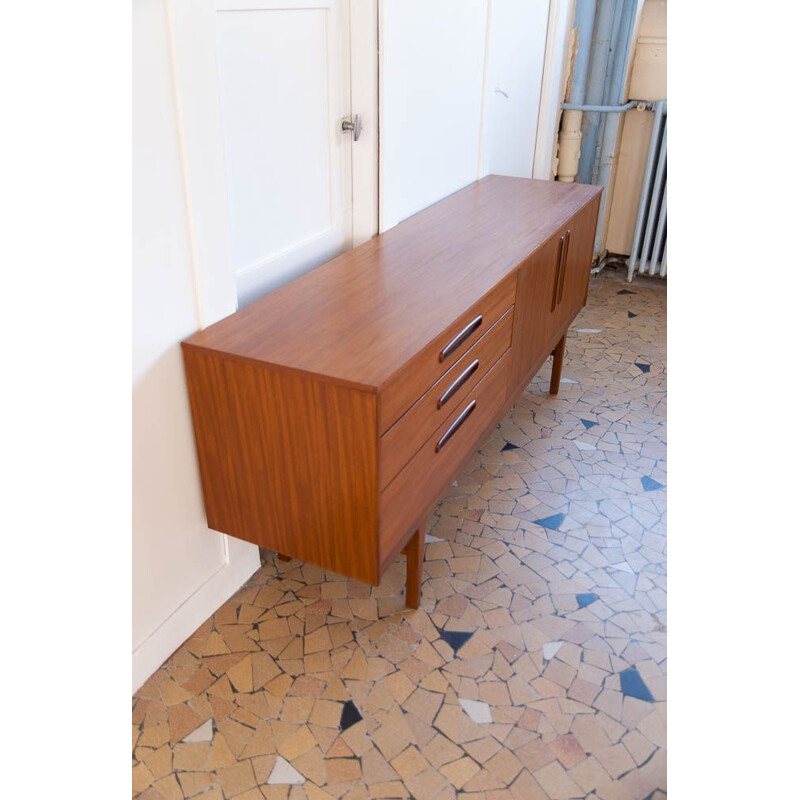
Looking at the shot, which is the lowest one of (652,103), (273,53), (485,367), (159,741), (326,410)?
(159,741)

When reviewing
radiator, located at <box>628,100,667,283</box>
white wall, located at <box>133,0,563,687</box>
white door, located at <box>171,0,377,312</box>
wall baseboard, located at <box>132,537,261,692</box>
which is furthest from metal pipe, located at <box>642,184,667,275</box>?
wall baseboard, located at <box>132,537,261,692</box>

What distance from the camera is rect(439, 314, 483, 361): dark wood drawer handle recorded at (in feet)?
6.29

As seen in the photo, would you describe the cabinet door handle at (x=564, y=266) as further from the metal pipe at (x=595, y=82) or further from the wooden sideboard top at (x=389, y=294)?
the metal pipe at (x=595, y=82)

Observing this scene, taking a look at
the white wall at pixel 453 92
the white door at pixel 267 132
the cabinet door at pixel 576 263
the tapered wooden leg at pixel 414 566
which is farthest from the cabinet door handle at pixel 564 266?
the tapered wooden leg at pixel 414 566

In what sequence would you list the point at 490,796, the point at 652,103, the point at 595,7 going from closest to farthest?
the point at 490,796, the point at 595,7, the point at 652,103

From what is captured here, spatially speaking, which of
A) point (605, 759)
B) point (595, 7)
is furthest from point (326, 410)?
point (595, 7)

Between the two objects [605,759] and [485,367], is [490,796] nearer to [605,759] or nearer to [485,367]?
[605,759]

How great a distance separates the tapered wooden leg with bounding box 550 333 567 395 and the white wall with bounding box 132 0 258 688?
1.63m

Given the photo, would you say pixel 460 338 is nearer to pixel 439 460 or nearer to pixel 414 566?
pixel 439 460

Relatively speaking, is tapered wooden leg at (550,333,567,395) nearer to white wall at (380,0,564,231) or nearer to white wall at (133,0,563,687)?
white wall at (380,0,564,231)

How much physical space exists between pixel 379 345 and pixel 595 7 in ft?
9.81

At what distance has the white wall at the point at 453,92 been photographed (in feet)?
8.02

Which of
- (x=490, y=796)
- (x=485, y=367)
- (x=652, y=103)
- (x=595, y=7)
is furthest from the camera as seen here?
(x=652, y=103)
